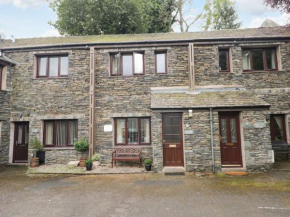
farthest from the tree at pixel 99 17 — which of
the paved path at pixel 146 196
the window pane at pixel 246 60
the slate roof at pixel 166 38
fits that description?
the paved path at pixel 146 196

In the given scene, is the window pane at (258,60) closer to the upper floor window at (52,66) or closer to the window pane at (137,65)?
the window pane at (137,65)

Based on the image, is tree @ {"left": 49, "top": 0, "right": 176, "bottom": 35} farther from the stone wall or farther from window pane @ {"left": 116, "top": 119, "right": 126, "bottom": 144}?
the stone wall

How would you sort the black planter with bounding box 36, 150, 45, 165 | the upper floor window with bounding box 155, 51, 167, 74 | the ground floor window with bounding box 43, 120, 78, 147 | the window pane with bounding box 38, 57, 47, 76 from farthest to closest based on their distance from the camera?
the window pane with bounding box 38, 57, 47, 76, the upper floor window with bounding box 155, 51, 167, 74, the ground floor window with bounding box 43, 120, 78, 147, the black planter with bounding box 36, 150, 45, 165

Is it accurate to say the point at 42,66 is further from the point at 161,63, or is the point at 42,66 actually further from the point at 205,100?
the point at 205,100

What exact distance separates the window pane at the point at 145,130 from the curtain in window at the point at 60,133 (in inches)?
166

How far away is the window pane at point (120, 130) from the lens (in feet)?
33.6

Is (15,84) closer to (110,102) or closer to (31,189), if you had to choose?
(110,102)

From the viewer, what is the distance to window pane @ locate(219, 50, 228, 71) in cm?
1073

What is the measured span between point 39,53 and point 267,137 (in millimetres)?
11923

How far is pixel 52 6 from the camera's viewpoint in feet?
72.4

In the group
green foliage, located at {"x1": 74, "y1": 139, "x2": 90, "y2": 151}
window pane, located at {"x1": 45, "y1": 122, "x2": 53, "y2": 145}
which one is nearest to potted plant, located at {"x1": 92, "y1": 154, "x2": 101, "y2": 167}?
green foliage, located at {"x1": 74, "y1": 139, "x2": 90, "y2": 151}

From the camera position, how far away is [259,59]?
10719mm

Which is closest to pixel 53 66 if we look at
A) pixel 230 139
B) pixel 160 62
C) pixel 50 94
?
pixel 50 94

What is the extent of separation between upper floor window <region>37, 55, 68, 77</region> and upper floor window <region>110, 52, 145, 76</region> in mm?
2649
